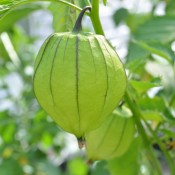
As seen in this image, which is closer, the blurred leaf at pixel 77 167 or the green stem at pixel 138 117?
the green stem at pixel 138 117

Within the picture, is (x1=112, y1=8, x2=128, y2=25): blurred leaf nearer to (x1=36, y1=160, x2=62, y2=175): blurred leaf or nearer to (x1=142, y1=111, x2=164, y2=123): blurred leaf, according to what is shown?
(x1=36, y1=160, x2=62, y2=175): blurred leaf

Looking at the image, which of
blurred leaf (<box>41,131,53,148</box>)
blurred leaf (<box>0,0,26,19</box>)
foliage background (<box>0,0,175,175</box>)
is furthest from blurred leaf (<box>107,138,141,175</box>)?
blurred leaf (<box>41,131,53,148</box>)

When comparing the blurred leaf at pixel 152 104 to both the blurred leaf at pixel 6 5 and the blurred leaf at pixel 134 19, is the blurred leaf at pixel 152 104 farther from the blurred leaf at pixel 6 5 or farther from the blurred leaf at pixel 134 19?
the blurred leaf at pixel 134 19

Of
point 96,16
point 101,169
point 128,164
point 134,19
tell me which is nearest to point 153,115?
point 128,164

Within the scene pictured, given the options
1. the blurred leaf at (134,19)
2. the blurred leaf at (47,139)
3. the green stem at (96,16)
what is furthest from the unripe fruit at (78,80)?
the blurred leaf at (134,19)

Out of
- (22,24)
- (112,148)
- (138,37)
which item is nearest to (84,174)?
(138,37)

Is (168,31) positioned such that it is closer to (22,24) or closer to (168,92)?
(168,92)

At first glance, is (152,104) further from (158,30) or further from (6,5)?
(158,30)
